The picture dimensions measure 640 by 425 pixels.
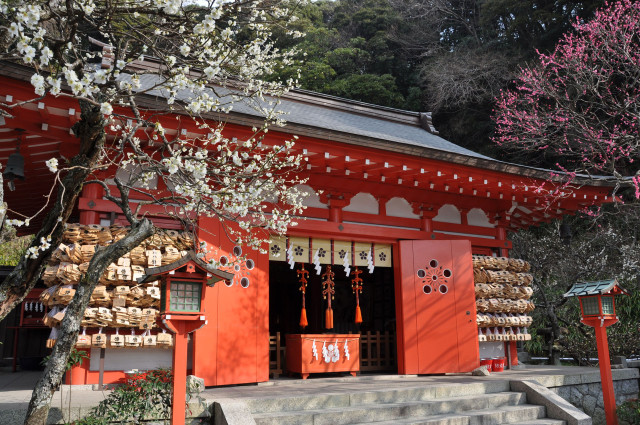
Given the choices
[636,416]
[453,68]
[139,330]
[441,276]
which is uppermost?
[453,68]

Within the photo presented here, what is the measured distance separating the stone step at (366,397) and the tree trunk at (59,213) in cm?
257

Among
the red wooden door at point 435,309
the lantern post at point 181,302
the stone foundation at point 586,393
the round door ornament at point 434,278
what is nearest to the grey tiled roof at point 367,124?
the red wooden door at point 435,309

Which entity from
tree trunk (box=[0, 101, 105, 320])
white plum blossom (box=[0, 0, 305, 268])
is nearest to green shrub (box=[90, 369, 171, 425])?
tree trunk (box=[0, 101, 105, 320])

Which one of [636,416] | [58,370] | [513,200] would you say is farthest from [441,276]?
[58,370]

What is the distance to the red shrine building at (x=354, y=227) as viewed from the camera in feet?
20.2

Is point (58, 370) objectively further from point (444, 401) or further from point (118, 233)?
point (444, 401)

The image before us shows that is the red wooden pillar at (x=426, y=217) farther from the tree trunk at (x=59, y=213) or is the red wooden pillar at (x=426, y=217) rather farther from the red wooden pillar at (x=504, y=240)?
the tree trunk at (x=59, y=213)

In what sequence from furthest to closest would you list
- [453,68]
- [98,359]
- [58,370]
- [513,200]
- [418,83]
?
[418,83]
[453,68]
[513,200]
[98,359]
[58,370]

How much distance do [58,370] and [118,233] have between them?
8.61 feet

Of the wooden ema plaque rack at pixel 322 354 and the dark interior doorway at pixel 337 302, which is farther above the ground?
the dark interior doorway at pixel 337 302

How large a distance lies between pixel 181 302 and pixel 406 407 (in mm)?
2998

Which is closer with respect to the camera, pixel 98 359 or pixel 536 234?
pixel 98 359

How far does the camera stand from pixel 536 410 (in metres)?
6.39

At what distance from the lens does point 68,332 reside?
390 centimetres
